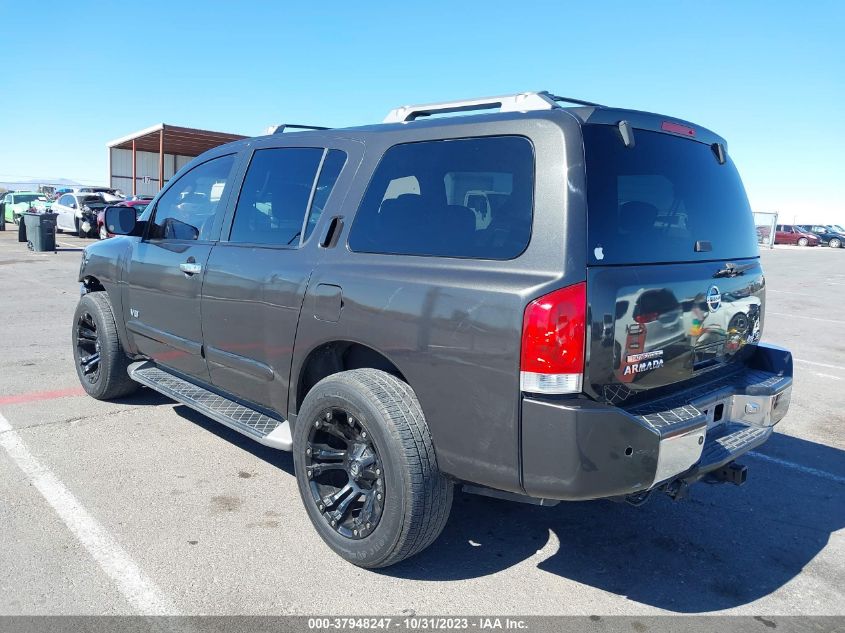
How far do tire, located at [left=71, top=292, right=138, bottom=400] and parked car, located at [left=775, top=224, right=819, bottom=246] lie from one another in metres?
52.4

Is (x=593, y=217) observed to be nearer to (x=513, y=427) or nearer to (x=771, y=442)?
(x=513, y=427)

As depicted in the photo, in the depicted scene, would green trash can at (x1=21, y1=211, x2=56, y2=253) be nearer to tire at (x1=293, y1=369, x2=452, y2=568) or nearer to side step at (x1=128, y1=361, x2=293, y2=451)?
side step at (x1=128, y1=361, x2=293, y2=451)

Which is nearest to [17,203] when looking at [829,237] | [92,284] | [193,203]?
[92,284]

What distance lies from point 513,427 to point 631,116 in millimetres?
1393

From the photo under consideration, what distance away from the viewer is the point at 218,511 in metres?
3.51

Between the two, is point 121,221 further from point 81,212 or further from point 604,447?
point 81,212

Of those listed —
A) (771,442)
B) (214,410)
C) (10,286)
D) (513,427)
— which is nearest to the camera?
(513,427)

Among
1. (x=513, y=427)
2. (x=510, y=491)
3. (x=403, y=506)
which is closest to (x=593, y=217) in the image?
(x=513, y=427)

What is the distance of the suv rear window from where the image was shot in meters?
2.54

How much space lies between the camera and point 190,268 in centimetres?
402

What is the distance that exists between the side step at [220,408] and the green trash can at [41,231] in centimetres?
1657

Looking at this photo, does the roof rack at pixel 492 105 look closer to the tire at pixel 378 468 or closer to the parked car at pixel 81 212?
the tire at pixel 378 468

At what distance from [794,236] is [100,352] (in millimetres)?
53487

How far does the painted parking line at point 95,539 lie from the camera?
2.73 m
